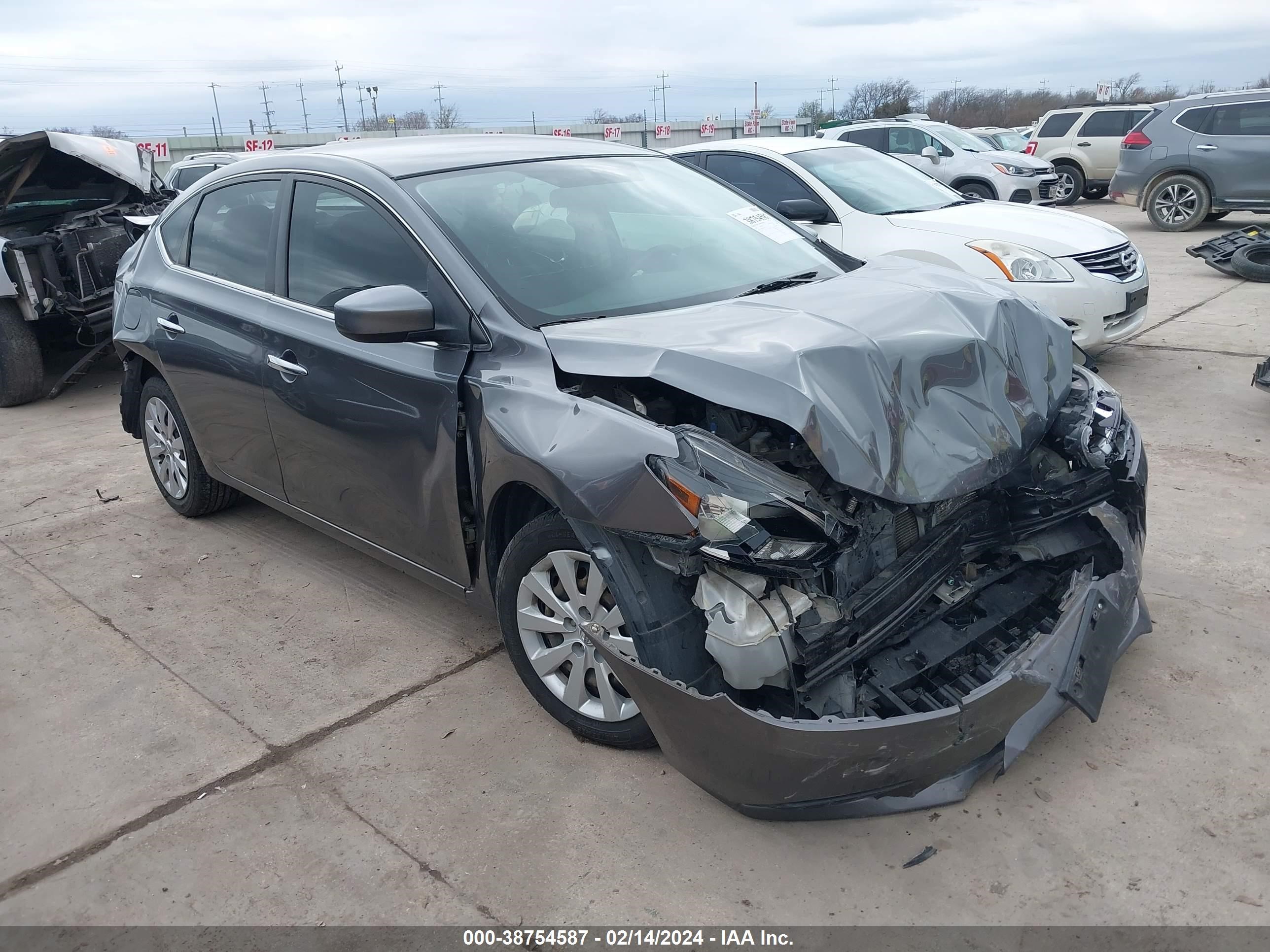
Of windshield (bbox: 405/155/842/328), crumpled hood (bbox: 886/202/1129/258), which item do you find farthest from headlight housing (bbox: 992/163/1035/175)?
windshield (bbox: 405/155/842/328)

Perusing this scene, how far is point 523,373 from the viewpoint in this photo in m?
2.94

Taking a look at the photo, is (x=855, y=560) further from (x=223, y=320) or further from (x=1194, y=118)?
(x=1194, y=118)

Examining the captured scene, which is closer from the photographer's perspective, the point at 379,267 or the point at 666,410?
the point at 666,410

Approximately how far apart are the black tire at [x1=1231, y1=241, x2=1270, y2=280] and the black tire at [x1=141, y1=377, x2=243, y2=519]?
9.87m

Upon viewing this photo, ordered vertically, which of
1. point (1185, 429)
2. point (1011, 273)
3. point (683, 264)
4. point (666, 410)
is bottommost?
point (1185, 429)

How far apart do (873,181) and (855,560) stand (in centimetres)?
555

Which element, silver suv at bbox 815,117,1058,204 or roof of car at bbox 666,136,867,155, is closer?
roof of car at bbox 666,136,867,155

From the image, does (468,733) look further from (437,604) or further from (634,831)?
(437,604)

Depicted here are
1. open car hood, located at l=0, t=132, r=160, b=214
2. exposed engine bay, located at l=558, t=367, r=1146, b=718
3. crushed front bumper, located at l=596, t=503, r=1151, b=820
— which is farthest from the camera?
open car hood, located at l=0, t=132, r=160, b=214

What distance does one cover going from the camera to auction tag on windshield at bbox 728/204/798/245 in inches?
156

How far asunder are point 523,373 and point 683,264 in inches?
36.0

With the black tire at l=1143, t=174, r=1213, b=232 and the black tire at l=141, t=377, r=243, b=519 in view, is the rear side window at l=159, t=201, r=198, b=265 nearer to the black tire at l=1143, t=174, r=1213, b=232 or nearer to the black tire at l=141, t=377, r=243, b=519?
the black tire at l=141, t=377, r=243, b=519

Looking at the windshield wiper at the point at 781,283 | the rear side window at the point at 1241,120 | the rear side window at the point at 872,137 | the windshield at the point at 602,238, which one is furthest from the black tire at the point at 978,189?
the windshield wiper at the point at 781,283
